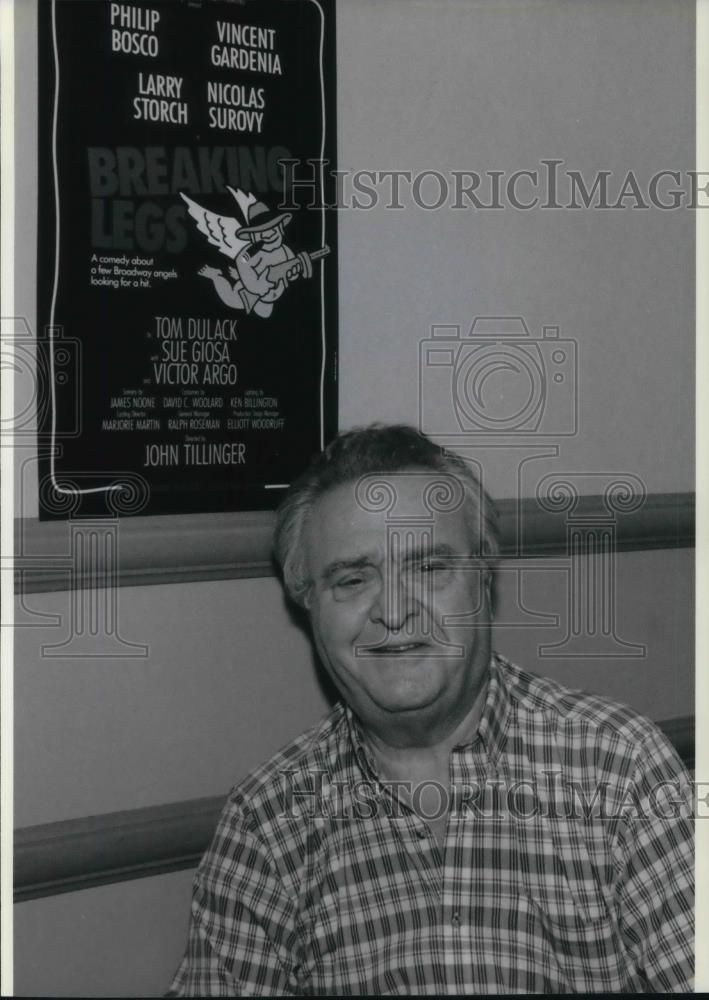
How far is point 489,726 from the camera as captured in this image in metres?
1.43

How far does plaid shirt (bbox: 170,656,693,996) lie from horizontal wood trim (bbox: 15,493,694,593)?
23 centimetres

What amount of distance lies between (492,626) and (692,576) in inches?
14.3

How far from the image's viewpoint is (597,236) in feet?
5.32

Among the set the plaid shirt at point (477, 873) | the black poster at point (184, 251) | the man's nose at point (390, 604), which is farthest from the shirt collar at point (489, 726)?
the black poster at point (184, 251)

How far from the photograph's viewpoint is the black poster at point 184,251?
52.7 inches

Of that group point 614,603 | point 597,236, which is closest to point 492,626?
point 614,603

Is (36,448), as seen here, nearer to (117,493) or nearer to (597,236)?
(117,493)

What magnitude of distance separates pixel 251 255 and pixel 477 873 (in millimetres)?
809

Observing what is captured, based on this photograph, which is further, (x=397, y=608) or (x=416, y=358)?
(x=416, y=358)

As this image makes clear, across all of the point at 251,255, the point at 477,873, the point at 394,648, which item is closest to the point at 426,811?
the point at 477,873

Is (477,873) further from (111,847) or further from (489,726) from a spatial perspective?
(111,847)

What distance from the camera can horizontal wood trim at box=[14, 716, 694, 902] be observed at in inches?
53.4

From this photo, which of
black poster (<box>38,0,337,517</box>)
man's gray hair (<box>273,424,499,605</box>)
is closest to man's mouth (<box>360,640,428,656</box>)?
man's gray hair (<box>273,424,499,605</box>)

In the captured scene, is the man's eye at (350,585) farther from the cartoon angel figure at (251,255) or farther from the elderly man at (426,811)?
the cartoon angel figure at (251,255)
